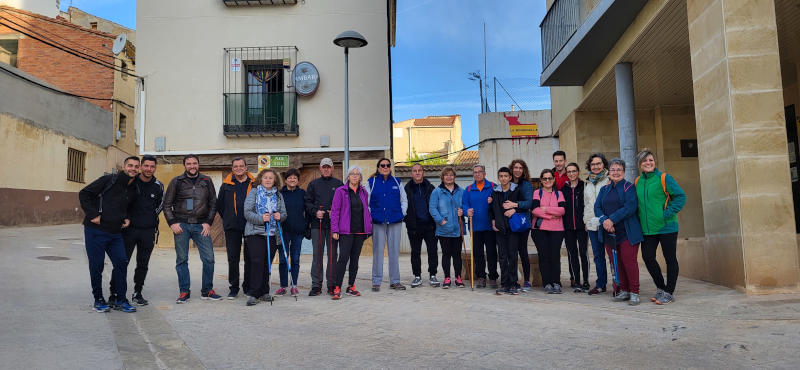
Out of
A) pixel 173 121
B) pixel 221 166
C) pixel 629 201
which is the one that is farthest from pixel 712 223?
pixel 173 121

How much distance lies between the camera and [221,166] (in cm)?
1496

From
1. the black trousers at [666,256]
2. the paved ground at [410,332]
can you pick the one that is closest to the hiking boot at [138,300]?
the paved ground at [410,332]

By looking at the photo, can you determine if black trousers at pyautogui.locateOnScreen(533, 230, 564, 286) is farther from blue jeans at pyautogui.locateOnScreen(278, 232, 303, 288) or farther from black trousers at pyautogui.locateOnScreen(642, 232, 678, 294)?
blue jeans at pyautogui.locateOnScreen(278, 232, 303, 288)

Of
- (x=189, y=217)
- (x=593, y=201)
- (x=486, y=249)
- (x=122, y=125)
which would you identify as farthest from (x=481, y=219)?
(x=122, y=125)

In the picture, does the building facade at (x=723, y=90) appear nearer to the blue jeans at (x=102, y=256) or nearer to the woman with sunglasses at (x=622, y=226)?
the woman with sunglasses at (x=622, y=226)

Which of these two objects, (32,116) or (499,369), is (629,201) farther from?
(32,116)

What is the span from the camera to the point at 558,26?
38.5 feet

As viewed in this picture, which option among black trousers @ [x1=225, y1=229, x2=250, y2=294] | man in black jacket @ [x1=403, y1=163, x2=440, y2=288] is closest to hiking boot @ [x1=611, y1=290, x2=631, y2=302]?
man in black jacket @ [x1=403, y1=163, x2=440, y2=288]

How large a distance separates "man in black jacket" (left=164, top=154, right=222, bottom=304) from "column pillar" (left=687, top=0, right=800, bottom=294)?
5.73 metres

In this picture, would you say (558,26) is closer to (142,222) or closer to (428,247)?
(428,247)

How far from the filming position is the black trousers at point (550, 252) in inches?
279

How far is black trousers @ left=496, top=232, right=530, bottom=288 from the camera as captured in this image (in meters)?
7.09

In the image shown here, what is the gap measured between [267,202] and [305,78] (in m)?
8.33

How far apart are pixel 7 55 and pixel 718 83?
29.4 meters
